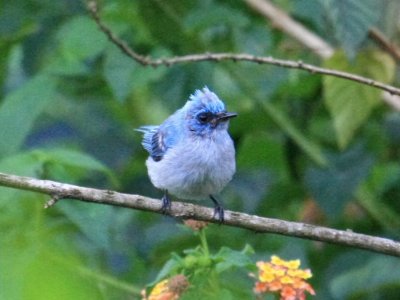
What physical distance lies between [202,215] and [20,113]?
5.58ft

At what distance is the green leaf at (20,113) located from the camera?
14.5ft

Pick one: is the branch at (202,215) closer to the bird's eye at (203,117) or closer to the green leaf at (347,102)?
the bird's eye at (203,117)

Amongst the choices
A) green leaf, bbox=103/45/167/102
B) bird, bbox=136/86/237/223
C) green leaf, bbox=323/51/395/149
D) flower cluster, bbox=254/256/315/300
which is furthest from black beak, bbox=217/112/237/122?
flower cluster, bbox=254/256/315/300

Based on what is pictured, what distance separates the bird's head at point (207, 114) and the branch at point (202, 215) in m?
1.15

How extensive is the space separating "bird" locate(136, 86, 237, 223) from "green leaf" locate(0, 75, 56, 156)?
612 mm

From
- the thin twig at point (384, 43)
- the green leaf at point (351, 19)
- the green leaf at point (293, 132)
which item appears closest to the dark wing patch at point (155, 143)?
the green leaf at point (293, 132)

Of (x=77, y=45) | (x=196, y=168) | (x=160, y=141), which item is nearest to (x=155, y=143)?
(x=160, y=141)

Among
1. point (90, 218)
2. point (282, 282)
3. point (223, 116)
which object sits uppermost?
point (282, 282)

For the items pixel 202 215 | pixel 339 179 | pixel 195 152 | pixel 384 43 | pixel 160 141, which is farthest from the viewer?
pixel 339 179

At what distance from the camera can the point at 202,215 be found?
309 cm

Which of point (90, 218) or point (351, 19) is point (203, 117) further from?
point (351, 19)

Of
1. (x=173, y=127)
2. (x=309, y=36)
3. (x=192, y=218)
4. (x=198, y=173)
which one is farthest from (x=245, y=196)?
(x=192, y=218)

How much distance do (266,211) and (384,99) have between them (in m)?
0.97

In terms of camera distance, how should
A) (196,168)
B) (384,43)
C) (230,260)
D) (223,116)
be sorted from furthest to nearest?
(384,43)
(223,116)
(196,168)
(230,260)
